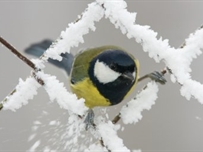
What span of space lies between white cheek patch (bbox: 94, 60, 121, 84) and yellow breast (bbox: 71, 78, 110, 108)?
20 millimetres

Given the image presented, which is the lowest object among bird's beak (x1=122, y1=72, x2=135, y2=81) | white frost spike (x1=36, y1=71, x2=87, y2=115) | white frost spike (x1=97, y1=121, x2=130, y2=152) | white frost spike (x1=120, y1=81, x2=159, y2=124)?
white frost spike (x1=97, y1=121, x2=130, y2=152)

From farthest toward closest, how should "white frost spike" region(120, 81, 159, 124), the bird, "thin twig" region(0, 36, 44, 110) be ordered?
1. the bird
2. "white frost spike" region(120, 81, 159, 124)
3. "thin twig" region(0, 36, 44, 110)

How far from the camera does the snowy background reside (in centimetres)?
54

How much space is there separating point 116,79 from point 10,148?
0.33 m

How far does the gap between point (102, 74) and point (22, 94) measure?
1.54ft

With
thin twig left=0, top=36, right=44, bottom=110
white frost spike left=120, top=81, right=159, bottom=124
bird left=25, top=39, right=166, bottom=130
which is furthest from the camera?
bird left=25, top=39, right=166, bottom=130

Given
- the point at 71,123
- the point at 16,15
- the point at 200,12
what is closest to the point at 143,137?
the point at 71,123

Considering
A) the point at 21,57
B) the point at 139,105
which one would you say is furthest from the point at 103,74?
the point at 21,57

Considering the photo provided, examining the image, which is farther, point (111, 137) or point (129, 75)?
point (129, 75)

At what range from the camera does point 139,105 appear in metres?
0.51

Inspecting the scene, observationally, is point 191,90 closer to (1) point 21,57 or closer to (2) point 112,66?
(1) point 21,57

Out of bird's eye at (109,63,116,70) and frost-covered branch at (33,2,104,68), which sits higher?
bird's eye at (109,63,116,70)

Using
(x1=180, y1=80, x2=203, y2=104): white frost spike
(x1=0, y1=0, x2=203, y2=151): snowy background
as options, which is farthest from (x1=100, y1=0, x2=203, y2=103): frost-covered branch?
(x1=0, y1=0, x2=203, y2=151): snowy background

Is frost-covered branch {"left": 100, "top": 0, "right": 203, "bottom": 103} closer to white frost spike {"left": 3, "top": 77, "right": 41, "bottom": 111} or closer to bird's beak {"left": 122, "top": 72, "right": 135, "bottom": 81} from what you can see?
white frost spike {"left": 3, "top": 77, "right": 41, "bottom": 111}
